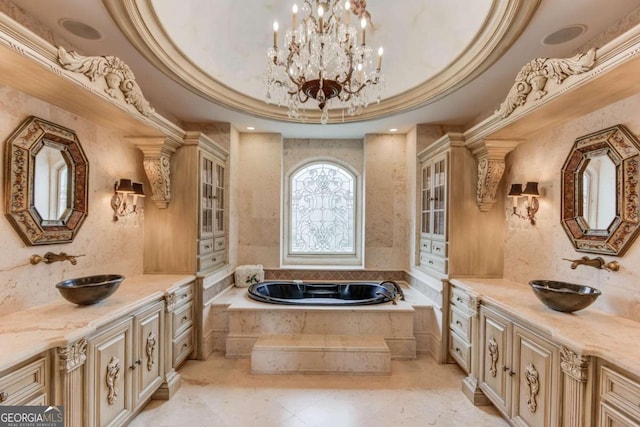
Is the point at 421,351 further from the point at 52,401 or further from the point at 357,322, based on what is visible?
the point at 52,401

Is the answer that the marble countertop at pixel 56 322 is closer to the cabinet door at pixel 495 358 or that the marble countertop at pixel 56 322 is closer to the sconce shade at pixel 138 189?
the sconce shade at pixel 138 189

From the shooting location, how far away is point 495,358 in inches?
85.0

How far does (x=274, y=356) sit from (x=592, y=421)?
221 cm

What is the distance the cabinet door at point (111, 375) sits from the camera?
64.9 inches

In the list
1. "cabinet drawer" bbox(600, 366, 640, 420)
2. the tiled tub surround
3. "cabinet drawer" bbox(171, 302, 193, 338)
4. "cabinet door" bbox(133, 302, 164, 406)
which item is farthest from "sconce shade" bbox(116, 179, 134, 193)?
"cabinet drawer" bbox(600, 366, 640, 420)

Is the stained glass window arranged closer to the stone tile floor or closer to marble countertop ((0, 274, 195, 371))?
the stone tile floor

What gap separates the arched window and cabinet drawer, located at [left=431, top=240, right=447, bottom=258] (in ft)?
4.29

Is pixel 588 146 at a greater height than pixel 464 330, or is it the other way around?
pixel 588 146

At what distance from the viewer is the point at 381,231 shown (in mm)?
4113

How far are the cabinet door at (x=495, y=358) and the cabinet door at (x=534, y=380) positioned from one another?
0.26 feet

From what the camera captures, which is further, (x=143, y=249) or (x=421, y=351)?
(x=421, y=351)

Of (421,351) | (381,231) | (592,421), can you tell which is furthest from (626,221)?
(381,231)

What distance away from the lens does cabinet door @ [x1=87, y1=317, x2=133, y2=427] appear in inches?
64.9

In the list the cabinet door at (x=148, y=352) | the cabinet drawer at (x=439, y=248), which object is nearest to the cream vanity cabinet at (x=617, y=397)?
the cabinet drawer at (x=439, y=248)
